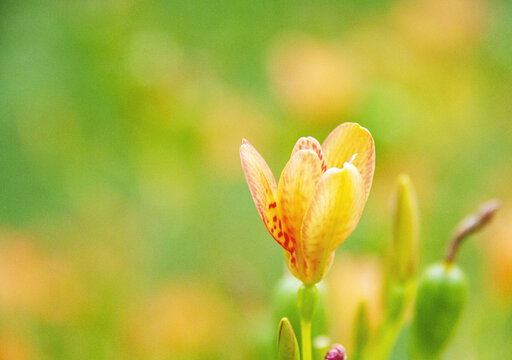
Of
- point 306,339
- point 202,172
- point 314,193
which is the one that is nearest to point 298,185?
point 314,193

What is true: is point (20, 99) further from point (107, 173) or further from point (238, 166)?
point (238, 166)

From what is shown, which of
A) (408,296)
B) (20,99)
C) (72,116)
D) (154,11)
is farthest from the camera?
(154,11)

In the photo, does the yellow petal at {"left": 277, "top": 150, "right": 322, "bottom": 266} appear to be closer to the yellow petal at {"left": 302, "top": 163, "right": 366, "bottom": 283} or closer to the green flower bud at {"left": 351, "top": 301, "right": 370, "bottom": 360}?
the yellow petal at {"left": 302, "top": 163, "right": 366, "bottom": 283}

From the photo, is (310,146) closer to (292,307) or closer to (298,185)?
(298,185)

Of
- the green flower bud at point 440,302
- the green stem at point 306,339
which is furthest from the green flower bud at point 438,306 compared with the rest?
the green stem at point 306,339

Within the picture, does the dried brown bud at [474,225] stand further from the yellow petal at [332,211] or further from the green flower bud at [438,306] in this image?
the yellow petal at [332,211]

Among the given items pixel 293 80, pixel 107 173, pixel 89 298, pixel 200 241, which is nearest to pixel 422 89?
pixel 293 80
